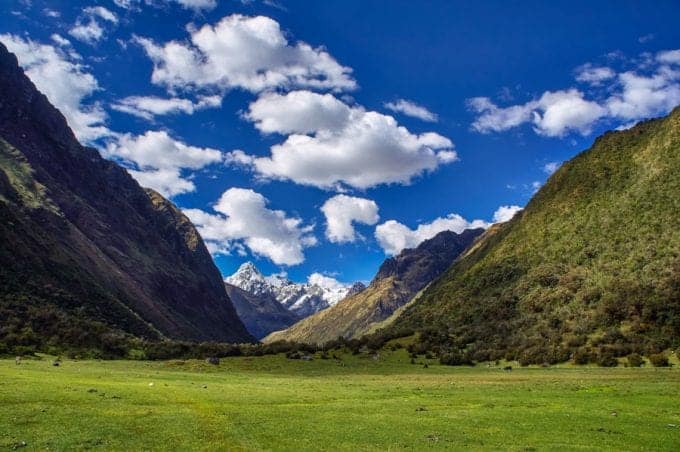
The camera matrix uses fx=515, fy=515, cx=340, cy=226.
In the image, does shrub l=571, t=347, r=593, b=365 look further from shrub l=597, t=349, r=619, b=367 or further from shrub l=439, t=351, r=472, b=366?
shrub l=439, t=351, r=472, b=366

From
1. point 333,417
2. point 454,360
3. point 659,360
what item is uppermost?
point 659,360

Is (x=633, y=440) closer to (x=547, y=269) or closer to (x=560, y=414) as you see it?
(x=560, y=414)

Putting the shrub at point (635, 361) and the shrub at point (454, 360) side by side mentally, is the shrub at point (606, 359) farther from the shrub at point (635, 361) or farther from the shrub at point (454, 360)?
the shrub at point (454, 360)

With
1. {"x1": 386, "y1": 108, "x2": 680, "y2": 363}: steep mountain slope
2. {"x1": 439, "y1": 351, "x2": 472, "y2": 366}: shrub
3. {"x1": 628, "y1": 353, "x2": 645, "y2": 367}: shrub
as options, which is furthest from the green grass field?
{"x1": 386, "y1": 108, "x2": 680, "y2": 363}: steep mountain slope

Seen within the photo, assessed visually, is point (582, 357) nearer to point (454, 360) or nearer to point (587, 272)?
point (454, 360)

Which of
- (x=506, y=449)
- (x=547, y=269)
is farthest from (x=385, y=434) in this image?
(x=547, y=269)

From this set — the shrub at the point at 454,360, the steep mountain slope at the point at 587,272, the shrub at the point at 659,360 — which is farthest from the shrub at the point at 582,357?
the shrub at the point at 454,360

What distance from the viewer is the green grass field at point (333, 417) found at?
24844 millimetres

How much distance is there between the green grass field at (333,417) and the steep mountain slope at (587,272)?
1886 inches

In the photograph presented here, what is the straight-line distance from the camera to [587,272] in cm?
11762

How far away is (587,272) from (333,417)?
102m

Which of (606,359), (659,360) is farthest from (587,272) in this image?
(659,360)

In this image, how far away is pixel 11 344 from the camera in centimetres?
8769

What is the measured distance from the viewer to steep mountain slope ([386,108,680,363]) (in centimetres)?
9362
